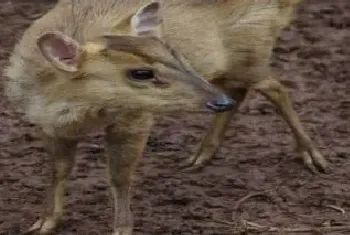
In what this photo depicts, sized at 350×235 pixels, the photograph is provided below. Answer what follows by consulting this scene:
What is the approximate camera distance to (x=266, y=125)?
7730 millimetres

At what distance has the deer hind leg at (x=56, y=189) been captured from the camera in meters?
6.21

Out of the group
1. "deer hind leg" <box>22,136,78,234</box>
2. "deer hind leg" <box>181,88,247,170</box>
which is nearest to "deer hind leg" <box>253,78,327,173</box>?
"deer hind leg" <box>181,88,247,170</box>

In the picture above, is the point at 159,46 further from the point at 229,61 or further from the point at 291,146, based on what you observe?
the point at 291,146

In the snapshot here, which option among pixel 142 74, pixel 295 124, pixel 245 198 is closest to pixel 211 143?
pixel 295 124

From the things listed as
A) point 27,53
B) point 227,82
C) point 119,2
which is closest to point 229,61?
point 227,82

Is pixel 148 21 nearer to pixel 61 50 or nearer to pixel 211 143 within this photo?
pixel 61 50

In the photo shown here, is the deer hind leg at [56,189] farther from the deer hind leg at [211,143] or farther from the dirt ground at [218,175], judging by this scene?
the deer hind leg at [211,143]

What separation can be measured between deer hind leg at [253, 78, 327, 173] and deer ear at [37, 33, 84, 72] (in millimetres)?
1810

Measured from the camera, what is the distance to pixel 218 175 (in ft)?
23.4

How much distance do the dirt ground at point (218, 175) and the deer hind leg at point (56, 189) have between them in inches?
3.0

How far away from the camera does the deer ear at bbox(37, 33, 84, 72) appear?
5469 millimetres

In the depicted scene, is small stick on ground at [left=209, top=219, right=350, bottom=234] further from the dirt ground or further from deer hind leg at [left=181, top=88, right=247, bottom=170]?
deer hind leg at [left=181, top=88, right=247, bottom=170]

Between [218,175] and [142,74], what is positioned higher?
[218,175]

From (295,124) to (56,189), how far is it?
157cm
